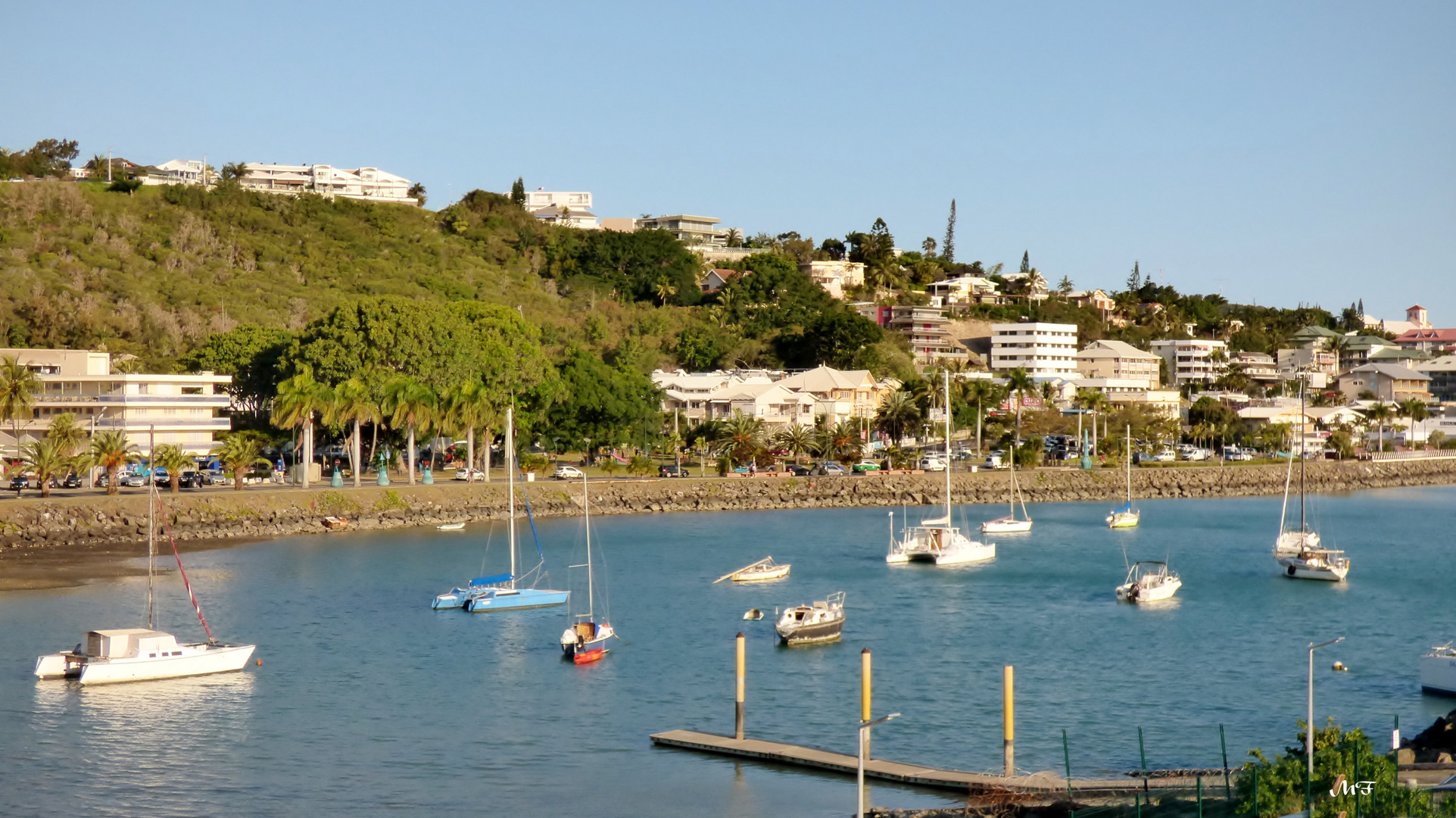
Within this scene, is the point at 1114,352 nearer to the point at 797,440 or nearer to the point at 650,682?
the point at 797,440

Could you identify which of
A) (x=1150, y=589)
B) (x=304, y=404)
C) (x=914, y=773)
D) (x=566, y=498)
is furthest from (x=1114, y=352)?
(x=914, y=773)

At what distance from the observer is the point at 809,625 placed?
50.8 metres

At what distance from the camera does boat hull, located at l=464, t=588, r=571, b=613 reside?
56.9m

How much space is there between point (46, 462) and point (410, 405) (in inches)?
888

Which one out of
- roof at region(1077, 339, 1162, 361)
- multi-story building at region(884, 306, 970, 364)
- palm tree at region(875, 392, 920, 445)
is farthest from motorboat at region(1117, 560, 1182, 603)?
roof at region(1077, 339, 1162, 361)

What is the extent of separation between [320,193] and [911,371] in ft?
285

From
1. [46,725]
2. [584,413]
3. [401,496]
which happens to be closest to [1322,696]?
[46,725]

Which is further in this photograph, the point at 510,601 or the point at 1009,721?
the point at 510,601

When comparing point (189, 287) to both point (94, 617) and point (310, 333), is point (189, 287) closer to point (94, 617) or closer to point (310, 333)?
point (310, 333)

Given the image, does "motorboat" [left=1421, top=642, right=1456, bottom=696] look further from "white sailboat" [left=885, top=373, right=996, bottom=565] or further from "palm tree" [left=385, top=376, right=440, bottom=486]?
"palm tree" [left=385, top=376, right=440, bottom=486]

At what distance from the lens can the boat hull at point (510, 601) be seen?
56.9 metres

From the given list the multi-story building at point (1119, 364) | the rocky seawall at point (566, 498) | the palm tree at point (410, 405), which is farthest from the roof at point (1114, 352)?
the palm tree at point (410, 405)

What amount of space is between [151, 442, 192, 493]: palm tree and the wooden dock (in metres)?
54.6

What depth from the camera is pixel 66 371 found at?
318ft
